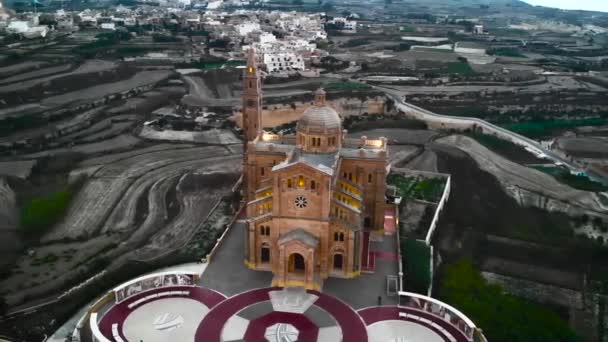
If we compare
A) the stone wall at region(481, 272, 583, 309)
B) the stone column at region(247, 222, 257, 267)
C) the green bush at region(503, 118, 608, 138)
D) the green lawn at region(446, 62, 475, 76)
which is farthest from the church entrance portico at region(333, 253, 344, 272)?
the green lawn at region(446, 62, 475, 76)

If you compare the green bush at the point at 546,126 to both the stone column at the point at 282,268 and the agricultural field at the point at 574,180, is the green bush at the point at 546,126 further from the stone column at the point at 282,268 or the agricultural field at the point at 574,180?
the stone column at the point at 282,268

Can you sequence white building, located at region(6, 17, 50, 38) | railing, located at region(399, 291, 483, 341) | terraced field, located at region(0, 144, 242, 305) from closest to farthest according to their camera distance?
railing, located at region(399, 291, 483, 341) < terraced field, located at region(0, 144, 242, 305) < white building, located at region(6, 17, 50, 38)

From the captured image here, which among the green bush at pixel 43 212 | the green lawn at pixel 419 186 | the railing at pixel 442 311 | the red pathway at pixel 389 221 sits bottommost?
the green bush at pixel 43 212

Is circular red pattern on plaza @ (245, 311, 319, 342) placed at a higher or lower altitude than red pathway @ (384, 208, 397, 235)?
lower

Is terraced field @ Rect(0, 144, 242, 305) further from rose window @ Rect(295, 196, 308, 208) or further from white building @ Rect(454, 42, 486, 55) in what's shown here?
white building @ Rect(454, 42, 486, 55)

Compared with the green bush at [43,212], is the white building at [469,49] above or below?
above

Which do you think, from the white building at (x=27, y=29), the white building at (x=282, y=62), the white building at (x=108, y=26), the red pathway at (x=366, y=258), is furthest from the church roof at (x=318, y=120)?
the white building at (x=108, y=26)

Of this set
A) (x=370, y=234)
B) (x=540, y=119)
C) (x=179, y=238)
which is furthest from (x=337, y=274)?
(x=540, y=119)
